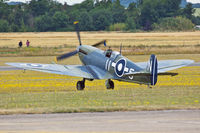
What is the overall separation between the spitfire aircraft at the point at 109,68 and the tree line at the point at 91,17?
107782mm

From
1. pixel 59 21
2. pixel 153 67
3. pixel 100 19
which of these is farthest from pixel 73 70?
pixel 100 19

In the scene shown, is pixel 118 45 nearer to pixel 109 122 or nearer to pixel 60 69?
pixel 60 69

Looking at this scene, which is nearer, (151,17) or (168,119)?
(168,119)

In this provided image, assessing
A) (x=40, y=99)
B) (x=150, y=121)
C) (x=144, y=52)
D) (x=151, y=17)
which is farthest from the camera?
(x=151, y=17)

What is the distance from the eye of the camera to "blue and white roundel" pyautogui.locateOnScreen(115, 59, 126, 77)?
1780cm

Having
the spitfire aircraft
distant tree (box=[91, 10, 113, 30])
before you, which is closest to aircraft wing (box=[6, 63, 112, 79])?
the spitfire aircraft

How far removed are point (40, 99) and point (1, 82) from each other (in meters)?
9.45

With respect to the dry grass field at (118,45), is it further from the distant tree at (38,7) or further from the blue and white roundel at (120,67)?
the distant tree at (38,7)

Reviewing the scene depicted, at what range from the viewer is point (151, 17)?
143250mm

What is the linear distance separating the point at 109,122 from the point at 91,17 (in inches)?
4918

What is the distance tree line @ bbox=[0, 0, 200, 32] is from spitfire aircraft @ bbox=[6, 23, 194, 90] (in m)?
108

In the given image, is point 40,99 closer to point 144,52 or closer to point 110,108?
point 110,108

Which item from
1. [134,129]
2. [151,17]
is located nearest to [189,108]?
[134,129]

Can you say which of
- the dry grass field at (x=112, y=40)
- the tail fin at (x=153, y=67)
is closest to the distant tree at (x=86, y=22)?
the dry grass field at (x=112, y=40)
